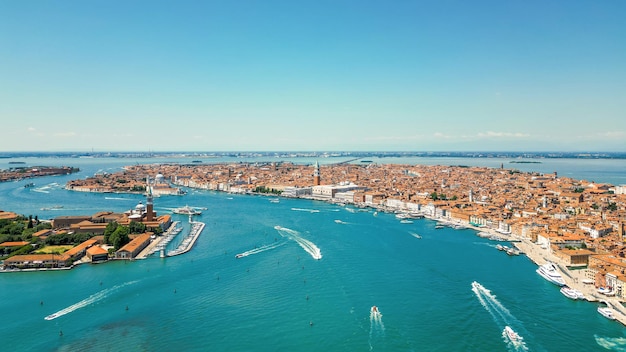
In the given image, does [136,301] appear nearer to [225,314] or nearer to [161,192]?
[225,314]

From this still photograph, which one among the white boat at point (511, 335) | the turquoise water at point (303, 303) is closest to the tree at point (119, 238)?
the turquoise water at point (303, 303)

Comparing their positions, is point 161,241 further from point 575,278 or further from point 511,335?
point 575,278

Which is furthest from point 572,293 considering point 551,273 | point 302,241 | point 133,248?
point 133,248

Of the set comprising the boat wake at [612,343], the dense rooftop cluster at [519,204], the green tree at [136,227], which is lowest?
the boat wake at [612,343]

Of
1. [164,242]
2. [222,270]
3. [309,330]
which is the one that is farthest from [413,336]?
[164,242]

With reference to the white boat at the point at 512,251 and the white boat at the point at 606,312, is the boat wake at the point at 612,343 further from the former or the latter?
the white boat at the point at 512,251

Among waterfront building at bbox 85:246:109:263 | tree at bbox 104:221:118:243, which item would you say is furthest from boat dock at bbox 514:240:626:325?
tree at bbox 104:221:118:243

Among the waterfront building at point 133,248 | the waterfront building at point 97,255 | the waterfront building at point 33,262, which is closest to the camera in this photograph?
the waterfront building at point 33,262
